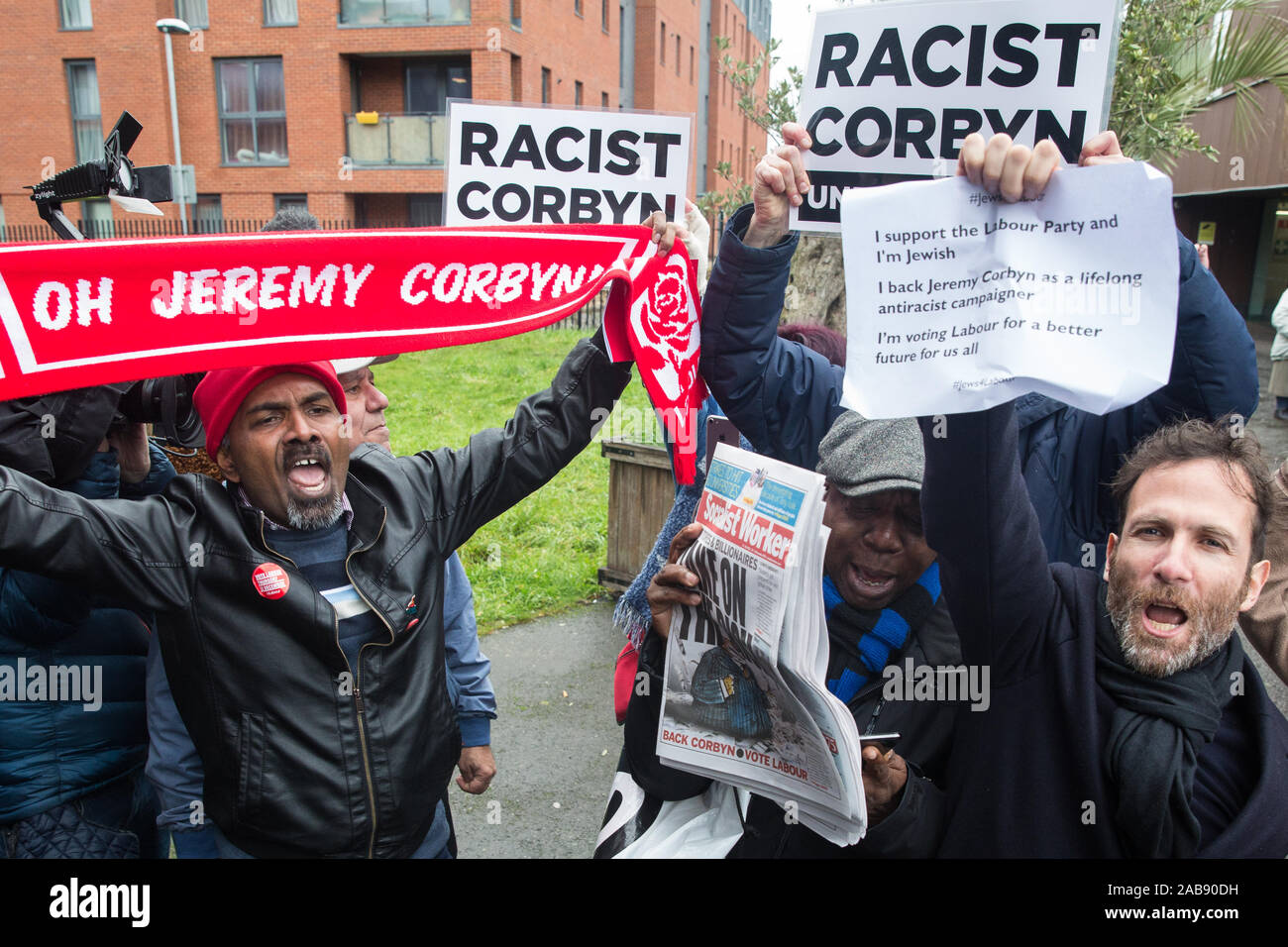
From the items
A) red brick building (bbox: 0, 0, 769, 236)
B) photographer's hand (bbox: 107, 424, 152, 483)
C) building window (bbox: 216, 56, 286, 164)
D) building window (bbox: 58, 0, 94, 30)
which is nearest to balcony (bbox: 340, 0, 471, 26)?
red brick building (bbox: 0, 0, 769, 236)

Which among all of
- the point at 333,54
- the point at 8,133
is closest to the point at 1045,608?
the point at 333,54

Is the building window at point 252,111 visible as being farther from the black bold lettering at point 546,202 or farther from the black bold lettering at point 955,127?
the black bold lettering at point 955,127

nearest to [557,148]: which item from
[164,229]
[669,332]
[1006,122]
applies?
[669,332]

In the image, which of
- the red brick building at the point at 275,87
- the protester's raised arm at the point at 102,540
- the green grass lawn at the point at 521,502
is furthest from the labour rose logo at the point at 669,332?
the red brick building at the point at 275,87

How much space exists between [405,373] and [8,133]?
17.2 m

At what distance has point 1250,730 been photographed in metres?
Answer: 1.59

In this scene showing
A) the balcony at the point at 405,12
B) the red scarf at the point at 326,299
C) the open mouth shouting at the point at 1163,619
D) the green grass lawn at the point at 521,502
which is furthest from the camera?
the balcony at the point at 405,12

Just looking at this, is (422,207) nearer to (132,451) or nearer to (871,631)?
(132,451)

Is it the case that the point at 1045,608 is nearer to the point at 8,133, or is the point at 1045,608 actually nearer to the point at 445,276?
the point at 445,276

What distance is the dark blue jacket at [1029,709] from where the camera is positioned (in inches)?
61.1

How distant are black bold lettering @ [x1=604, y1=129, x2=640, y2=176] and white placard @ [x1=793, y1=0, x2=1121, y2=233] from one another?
0.65 metres

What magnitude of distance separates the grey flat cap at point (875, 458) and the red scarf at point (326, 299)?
40cm

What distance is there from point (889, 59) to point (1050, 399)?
2.73ft

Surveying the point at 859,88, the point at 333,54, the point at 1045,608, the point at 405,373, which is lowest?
the point at 405,373
